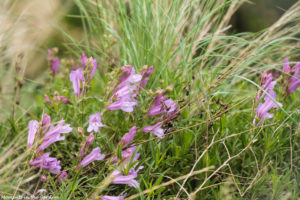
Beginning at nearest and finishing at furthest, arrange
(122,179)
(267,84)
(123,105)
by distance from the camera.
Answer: (122,179)
(123,105)
(267,84)

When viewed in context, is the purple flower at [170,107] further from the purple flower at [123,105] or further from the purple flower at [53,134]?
the purple flower at [53,134]

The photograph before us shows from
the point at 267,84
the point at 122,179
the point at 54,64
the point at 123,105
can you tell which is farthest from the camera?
the point at 54,64

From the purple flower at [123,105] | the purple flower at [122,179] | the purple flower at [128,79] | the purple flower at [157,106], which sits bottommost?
the purple flower at [122,179]

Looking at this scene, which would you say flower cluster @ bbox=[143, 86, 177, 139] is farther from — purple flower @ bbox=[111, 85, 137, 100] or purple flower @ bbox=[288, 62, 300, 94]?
purple flower @ bbox=[288, 62, 300, 94]

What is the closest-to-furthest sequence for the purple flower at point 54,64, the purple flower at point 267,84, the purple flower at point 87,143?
the purple flower at point 87,143 < the purple flower at point 267,84 < the purple flower at point 54,64

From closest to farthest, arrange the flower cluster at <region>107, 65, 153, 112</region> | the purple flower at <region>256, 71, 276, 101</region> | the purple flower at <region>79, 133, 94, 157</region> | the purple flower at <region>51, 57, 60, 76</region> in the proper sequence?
the purple flower at <region>79, 133, 94, 157</region>
the flower cluster at <region>107, 65, 153, 112</region>
the purple flower at <region>256, 71, 276, 101</region>
the purple flower at <region>51, 57, 60, 76</region>

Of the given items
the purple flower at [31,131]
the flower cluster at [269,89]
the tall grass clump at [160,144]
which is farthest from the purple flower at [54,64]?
the flower cluster at [269,89]

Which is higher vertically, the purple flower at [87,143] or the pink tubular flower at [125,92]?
the pink tubular flower at [125,92]

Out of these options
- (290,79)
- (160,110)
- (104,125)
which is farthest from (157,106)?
(290,79)

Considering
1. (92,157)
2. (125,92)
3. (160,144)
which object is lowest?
(160,144)

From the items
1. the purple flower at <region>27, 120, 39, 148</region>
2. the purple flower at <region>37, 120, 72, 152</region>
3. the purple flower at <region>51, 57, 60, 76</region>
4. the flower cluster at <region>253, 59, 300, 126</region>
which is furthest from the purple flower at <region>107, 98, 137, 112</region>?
the purple flower at <region>51, 57, 60, 76</region>

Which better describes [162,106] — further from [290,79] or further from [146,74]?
[290,79]

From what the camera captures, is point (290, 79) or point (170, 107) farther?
point (290, 79)
